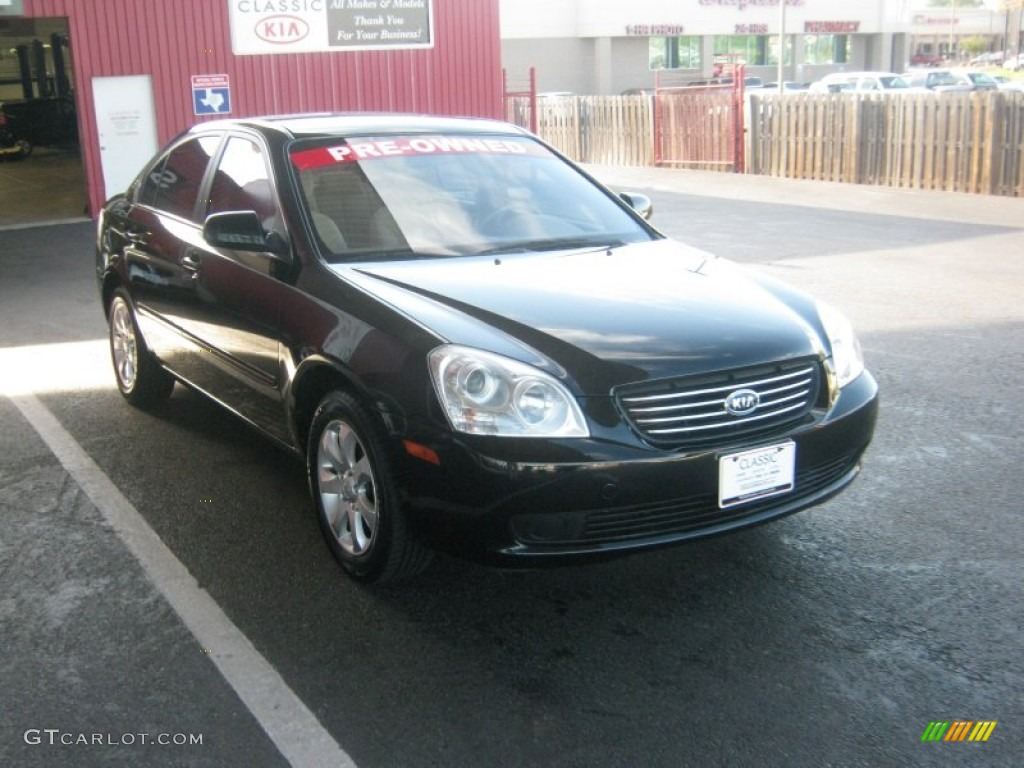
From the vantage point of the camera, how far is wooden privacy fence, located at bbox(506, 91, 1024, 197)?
16.5 metres

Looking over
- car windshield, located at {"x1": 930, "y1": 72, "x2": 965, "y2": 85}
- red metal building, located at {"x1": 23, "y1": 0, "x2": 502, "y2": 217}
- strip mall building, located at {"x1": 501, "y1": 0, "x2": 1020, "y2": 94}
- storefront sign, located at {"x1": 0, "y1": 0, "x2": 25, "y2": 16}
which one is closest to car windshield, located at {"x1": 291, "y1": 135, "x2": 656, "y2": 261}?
storefront sign, located at {"x1": 0, "y1": 0, "x2": 25, "y2": 16}

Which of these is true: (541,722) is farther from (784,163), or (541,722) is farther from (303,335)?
(784,163)

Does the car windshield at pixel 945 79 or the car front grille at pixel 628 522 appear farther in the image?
the car windshield at pixel 945 79

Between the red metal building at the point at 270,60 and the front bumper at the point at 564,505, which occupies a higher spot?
the red metal building at the point at 270,60

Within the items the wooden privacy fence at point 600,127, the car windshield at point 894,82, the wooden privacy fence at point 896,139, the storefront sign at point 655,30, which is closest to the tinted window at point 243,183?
the wooden privacy fence at point 896,139

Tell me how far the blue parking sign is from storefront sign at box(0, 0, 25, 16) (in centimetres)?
258

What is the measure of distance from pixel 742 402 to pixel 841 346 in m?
0.72

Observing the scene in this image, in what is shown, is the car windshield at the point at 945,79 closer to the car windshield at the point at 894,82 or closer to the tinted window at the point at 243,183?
the car windshield at the point at 894,82

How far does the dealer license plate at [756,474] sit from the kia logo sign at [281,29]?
15.3m

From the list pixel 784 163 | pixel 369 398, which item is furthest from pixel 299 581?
pixel 784 163

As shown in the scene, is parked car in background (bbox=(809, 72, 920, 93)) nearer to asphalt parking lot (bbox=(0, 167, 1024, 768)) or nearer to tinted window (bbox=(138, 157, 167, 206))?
tinted window (bbox=(138, 157, 167, 206))

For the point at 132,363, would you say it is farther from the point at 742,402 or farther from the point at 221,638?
the point at 742,402

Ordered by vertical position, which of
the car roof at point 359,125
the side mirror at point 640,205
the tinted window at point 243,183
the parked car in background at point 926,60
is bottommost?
the side mirror at point 640,205

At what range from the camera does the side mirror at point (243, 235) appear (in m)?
4.65
